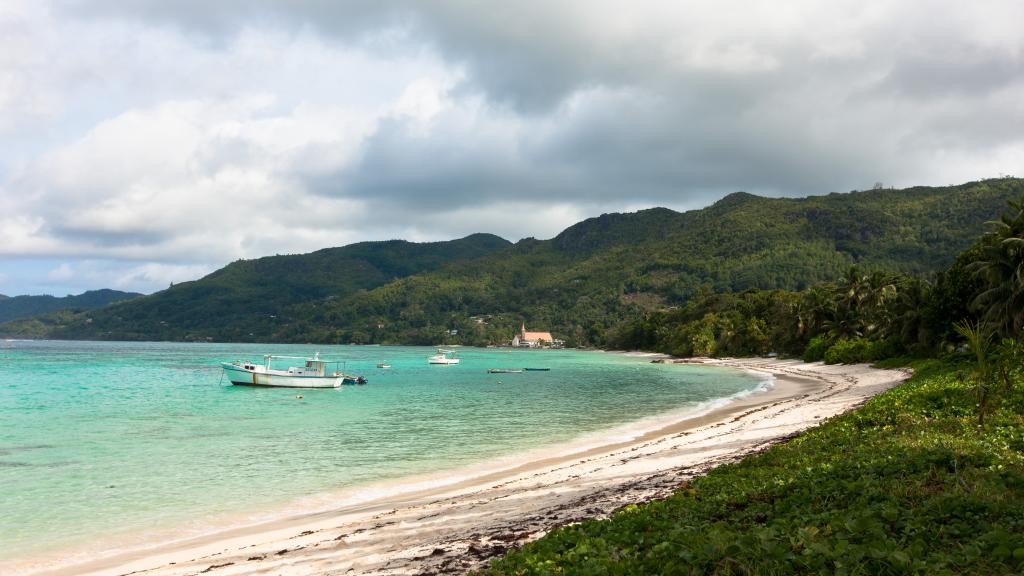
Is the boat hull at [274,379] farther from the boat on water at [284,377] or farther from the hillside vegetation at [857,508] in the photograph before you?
the hillside vegetation at [857,508]

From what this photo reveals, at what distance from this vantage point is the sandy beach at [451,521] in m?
10.8

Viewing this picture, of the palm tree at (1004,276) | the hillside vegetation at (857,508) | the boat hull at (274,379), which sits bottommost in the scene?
the boat hull at (274,379)

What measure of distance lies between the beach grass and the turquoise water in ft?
40.6

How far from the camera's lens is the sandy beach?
1078cm

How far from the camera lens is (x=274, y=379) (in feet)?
232

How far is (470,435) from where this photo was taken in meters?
31.0

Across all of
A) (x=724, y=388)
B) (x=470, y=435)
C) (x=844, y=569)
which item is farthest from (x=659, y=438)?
(x=724, y=388)

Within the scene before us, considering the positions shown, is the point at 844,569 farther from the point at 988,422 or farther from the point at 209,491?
the point at 209,491

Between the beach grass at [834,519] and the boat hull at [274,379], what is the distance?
61.7 metres

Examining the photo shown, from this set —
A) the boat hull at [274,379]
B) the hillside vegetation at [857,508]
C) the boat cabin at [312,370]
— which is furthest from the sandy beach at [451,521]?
the boat cabin at [312,370]

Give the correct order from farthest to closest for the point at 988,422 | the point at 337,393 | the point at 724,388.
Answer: the point at 337,393
the point at 724,388
the point at 988,422

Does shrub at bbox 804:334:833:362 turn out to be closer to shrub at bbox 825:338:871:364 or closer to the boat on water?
shrub at bbox 825:338:871:364

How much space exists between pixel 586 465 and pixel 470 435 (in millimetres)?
11173

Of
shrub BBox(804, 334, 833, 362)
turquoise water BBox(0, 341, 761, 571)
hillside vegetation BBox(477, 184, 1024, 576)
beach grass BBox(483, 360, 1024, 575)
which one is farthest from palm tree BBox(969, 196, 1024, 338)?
shrub BBox(804, 334, 833, 362)
